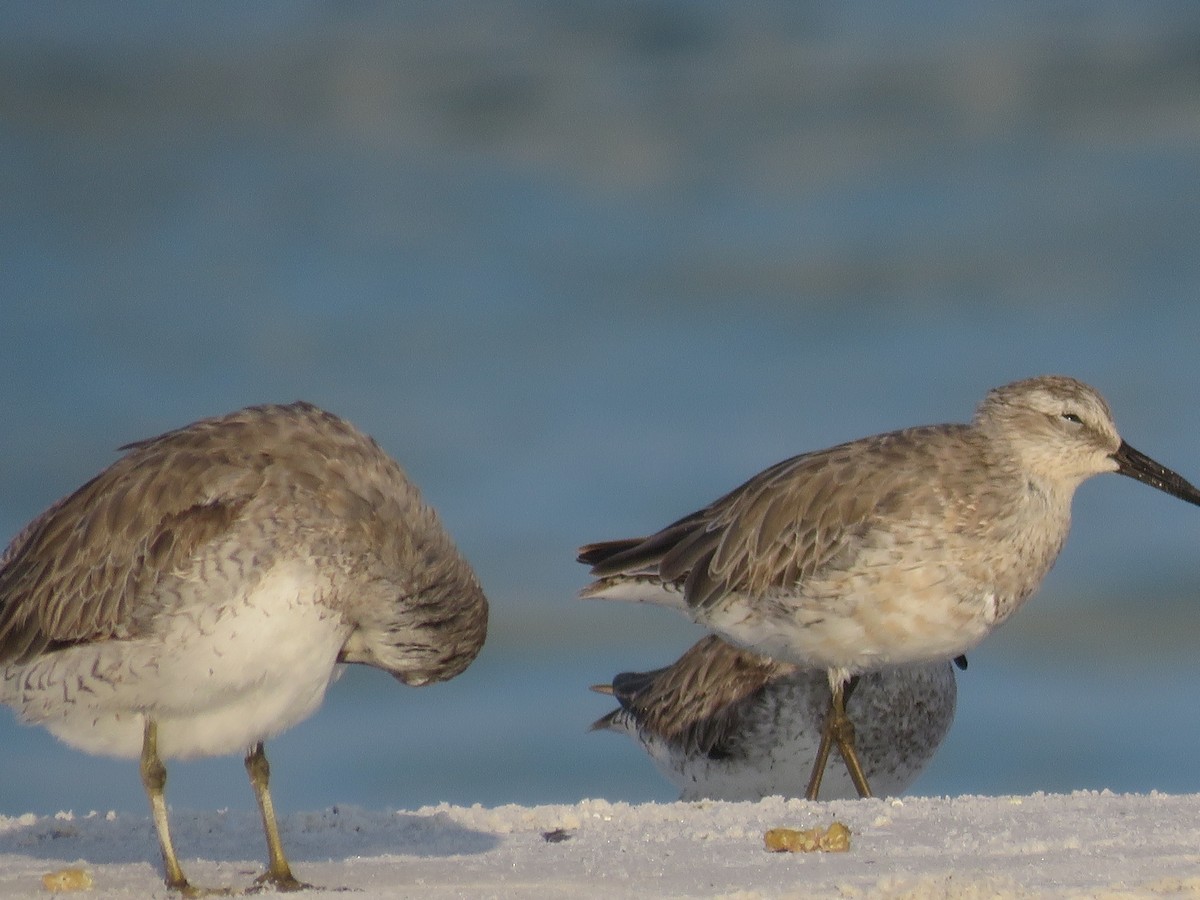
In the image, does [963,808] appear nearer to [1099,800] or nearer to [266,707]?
[1099,800]

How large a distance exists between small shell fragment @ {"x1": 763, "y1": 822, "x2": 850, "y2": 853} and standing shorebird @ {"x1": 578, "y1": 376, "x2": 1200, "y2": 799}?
2611 millimetres

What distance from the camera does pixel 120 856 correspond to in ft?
24.8

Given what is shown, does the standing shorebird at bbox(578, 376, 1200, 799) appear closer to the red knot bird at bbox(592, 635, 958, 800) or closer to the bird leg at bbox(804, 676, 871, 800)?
the bird leg at bbox(804, 676, 871, 800)

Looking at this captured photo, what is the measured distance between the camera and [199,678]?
21.6ft

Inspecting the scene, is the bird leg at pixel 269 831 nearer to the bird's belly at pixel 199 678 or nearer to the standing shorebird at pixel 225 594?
the standing shorebird at pixel 225 594

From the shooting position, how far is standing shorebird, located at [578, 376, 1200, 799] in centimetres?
961

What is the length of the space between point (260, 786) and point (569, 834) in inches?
45.9

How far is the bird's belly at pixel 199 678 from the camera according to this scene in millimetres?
6523

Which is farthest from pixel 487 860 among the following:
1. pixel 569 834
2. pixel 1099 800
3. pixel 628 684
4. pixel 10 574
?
pixel 628 684

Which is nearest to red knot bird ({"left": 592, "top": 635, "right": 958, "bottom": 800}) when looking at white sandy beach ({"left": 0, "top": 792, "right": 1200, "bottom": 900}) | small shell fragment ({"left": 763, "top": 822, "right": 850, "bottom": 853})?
white sandy beach ({"left": 0, "top": 792, "right": 1200, "bottom": 900})

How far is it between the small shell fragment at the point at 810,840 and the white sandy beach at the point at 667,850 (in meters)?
0.08

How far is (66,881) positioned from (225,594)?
106 centimetres

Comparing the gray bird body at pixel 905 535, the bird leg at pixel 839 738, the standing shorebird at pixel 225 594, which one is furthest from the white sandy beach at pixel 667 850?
→ the bird leg at pixel 839 738

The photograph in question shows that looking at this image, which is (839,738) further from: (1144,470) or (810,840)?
(810,840)
